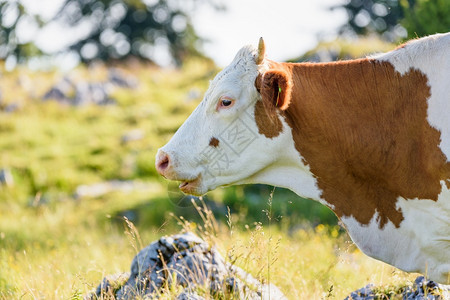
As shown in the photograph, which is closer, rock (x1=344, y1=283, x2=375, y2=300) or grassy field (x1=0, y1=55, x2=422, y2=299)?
rock (x1=344, y1=283, x2=375, y2=300)

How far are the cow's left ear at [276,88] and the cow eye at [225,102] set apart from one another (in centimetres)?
25

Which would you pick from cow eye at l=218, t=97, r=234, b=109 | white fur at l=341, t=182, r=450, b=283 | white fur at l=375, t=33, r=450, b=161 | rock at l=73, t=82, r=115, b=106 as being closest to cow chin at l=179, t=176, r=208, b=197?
cow eye at l=218, t=97, r=234, b=109

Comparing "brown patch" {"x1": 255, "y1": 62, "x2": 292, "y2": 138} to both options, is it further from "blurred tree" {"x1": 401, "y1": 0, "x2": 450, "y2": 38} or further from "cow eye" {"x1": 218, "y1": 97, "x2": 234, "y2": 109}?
"blurred tree" {"x1": 401, "y1": 0, "x2": 450, "y2": 38}

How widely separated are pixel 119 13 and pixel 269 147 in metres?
23.8

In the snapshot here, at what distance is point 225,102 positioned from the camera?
12.0ft

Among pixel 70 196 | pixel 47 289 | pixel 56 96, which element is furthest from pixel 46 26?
pixel 47 289

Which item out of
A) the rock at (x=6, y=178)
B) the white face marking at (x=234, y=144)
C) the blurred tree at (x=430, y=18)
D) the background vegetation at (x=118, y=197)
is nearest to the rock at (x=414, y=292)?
the background vegetation at (x=118, y=197)

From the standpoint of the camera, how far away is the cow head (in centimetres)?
366

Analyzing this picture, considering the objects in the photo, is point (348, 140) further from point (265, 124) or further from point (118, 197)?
point (118, 197)

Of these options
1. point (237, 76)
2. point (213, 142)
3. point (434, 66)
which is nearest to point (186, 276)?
point (213, 142)

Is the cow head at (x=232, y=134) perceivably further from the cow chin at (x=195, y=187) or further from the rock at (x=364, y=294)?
the rock at (x=364, y=294)

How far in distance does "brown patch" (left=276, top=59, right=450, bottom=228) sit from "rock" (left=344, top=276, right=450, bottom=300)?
56cm

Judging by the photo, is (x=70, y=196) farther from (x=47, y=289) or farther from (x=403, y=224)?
(x=403, y=224)

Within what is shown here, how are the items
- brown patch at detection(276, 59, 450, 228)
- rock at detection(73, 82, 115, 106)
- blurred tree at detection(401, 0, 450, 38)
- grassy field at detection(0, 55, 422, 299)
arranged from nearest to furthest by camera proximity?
brown patch at detection(276, 59, 450, 228)
grassy field at detection(0, 55, 422, 299)
blurred tree at detection(401, 0, 450, 38)
rock at detection(73, 82, 115, 106)
